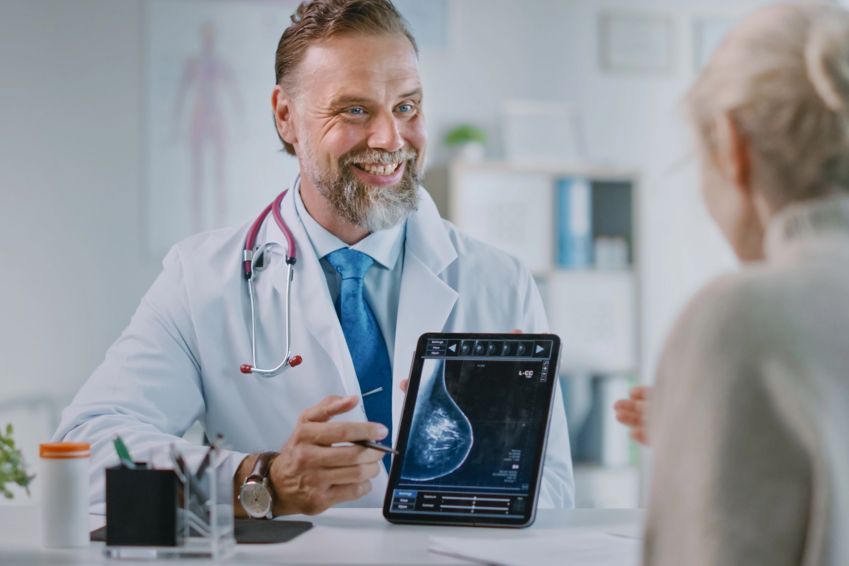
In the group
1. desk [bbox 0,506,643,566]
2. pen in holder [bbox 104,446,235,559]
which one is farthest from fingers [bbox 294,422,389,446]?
pen in holder [bbox 104,446,235,559]

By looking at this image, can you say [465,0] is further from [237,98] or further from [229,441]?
[229,441]

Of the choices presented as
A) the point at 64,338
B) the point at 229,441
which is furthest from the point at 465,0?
the point at 229,441

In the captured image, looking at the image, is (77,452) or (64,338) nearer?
(77,452)

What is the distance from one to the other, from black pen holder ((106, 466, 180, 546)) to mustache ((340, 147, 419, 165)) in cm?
101

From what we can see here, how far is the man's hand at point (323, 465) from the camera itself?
1531 millimetres

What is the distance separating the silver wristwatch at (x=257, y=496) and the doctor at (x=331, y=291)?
273 millimetres

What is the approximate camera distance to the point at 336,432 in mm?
1521

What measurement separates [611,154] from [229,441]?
2.96 meters

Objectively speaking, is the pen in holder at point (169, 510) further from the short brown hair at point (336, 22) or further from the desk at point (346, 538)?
the short brown hair at point (336, 22)

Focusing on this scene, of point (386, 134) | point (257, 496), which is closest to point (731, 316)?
point (257, 496)

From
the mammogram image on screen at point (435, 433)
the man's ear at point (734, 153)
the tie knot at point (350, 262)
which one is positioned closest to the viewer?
the man's ear at point (734, 153)

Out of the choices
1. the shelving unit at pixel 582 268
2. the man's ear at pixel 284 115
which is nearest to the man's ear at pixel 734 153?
the man's ear at pixel 284 115

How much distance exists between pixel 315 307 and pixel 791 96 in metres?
1.23

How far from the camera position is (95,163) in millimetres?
3957
